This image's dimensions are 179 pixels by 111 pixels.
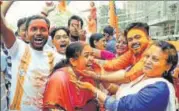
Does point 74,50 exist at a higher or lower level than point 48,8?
lower

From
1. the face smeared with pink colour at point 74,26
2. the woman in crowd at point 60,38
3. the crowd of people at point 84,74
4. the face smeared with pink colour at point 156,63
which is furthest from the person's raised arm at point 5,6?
the face smeared with pink colour at point 74,26

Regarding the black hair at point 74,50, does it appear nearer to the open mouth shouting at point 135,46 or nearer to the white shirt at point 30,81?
the white shirt at point 30,81

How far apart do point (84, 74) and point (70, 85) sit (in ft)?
0.50

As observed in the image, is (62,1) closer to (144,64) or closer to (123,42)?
(123,42)

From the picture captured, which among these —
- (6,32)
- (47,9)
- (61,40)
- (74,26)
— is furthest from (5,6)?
(74,26)

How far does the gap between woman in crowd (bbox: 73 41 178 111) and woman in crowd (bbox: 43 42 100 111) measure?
10.1 inches

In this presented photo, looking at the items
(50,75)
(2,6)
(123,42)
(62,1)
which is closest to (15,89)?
(50,75)

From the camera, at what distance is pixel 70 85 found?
2871 millimetres

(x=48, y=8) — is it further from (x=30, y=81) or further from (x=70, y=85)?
(x=70, y=85)

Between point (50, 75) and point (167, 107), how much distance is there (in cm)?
99

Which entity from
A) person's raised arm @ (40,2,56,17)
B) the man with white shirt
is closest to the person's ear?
the man with white shirt

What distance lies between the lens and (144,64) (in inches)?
104

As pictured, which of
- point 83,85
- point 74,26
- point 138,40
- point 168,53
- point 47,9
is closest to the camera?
point 168,53

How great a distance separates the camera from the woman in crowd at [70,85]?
9.30 ft
